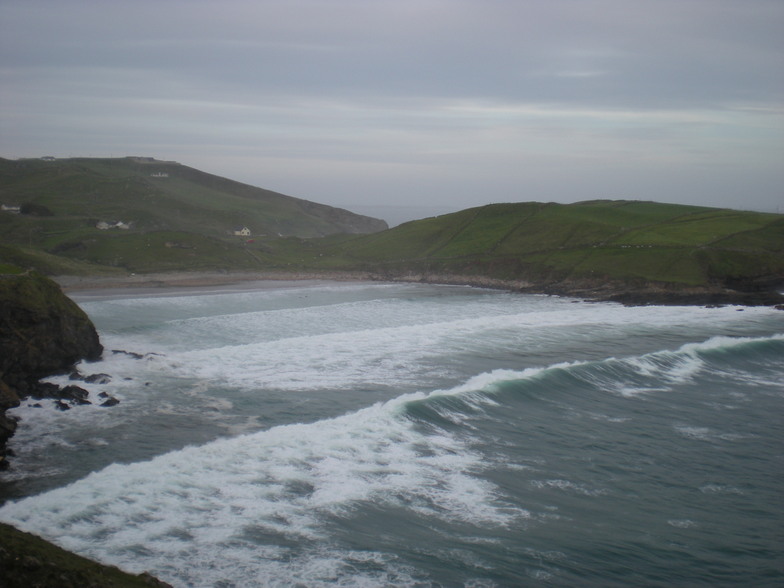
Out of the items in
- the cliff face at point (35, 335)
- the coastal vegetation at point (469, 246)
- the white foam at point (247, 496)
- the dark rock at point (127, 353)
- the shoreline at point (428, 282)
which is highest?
the coastal vegetation at point (469, 246)

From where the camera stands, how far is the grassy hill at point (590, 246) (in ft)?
174

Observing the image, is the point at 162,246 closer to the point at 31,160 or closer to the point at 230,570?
the point at 230,570

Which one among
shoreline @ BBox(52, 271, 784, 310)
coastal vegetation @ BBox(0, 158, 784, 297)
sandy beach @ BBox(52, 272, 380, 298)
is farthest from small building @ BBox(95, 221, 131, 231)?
sandy beach @ BBox(52, 272, 380, 298)

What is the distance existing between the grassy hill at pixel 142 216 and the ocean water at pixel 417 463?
111ft

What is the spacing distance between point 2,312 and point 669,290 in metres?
43.6

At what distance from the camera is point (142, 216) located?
87.2 metres

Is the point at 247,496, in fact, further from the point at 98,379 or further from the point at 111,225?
the point at 111,225

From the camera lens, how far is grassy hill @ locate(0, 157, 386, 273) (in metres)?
65.2

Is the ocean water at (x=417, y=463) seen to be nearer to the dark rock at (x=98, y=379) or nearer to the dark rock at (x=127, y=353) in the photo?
the dark rock at (x=127, y=353)

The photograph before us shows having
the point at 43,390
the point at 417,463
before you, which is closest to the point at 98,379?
the point at 43,390

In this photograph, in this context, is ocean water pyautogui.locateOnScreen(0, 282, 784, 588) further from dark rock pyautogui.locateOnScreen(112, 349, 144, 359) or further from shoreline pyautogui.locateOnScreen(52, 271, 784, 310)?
shoreline pyautogui.locateOnScreen(52, 271, 784, 310)

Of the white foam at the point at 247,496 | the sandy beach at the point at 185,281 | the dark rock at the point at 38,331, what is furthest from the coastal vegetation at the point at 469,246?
the white foam at the point at 247,496

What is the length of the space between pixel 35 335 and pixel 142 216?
218ft

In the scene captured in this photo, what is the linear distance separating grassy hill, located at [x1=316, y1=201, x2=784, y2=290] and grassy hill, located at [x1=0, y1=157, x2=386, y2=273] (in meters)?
17.9
